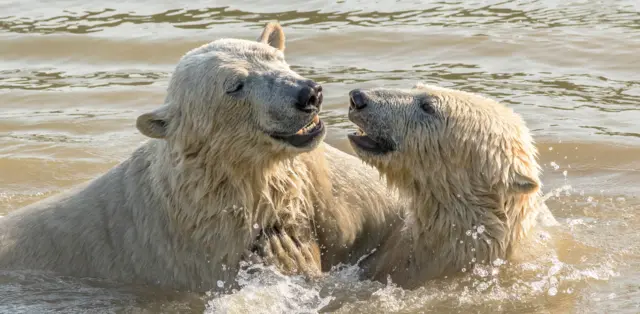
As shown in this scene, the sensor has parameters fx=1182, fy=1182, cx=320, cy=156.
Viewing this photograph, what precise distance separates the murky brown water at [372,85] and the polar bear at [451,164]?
24 centimetres

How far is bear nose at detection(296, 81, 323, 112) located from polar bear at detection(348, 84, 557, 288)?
47 cm

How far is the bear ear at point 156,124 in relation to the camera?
23.7 ft

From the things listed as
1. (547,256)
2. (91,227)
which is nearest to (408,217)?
(547,256)

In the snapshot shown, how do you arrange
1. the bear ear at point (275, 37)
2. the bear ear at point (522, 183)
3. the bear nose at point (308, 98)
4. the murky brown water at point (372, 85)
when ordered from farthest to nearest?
the bear ear at point (275, 37) < the murky brown water at point (372, 85) < the bear ear at point (522, 183) < the bear nose at point (308, 98)

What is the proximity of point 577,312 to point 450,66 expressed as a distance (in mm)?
5845

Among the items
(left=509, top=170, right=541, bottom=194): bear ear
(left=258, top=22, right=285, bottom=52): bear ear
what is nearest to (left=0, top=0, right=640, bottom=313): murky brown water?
(left=509, top=170, right=541, bottom=194): bear ear

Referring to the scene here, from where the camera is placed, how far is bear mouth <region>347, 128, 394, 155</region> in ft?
24.2

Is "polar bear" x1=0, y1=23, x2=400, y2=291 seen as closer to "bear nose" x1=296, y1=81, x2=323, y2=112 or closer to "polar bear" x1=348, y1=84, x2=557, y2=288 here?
"bear nose" x1=296, y1=81, x2=323, y2=112

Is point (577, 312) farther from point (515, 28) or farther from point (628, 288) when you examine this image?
point (515, 28)

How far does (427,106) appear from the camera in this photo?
7.51 m

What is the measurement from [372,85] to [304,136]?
552 centimetres

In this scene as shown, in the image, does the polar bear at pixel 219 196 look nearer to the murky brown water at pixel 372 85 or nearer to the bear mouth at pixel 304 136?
the bear mouth at pixel 304 136

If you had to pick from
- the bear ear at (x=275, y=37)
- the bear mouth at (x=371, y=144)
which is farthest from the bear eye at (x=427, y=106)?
the bear ear at (x=275, y=37)

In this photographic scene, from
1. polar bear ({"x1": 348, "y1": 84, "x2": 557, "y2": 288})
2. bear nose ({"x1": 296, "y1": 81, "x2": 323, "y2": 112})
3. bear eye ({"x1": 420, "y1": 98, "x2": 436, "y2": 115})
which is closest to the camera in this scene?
bear nose ({"x1": 296, "y1": 81, "x2": 323, "y2": 112})
